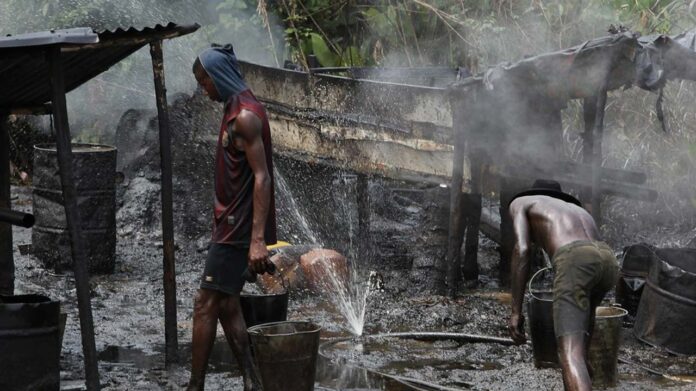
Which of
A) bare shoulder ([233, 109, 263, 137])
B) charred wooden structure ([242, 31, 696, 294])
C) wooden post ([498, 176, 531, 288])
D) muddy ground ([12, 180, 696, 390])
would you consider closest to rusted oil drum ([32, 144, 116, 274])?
muddy ground ([12, 180, 696, 390])

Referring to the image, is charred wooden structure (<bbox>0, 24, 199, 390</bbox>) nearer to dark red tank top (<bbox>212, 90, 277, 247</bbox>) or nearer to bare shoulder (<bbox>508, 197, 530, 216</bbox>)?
dark red tank top (<bbox>212, 90, 277, 247</bbox>)

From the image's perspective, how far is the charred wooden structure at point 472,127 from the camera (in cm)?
927

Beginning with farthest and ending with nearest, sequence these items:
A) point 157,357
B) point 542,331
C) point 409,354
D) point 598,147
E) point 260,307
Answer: point 598,147, point 409,354, point 157,357, point 542,331, point 260,307

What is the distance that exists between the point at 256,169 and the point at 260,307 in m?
1.06

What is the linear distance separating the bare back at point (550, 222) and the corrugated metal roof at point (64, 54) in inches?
102

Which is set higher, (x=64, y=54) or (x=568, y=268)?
(x=64, y=54)

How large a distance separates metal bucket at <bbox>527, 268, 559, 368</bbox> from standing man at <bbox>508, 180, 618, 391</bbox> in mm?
1074

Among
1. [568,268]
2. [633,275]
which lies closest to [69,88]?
[568,268]

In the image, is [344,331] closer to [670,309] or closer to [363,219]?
[670,309]

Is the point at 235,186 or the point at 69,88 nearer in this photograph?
the point at 235,186

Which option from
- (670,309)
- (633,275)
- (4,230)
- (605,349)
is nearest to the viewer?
(605,349)

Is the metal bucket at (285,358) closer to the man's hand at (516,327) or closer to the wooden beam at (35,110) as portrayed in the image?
the man's hand at (516,327)

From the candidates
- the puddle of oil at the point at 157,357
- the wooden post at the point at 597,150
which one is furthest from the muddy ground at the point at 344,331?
the wooden post at the point at 597,150

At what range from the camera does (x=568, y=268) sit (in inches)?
229
